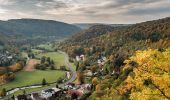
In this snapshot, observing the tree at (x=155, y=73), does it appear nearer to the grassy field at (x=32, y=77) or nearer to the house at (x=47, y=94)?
the house at (x=47, y=94)

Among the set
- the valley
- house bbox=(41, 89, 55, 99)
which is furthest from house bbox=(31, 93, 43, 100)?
house bbox=(41, 89, 55, 99)

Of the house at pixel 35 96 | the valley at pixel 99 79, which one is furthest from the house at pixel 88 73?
the house at pixel 35 96

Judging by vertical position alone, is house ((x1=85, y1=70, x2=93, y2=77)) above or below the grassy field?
above

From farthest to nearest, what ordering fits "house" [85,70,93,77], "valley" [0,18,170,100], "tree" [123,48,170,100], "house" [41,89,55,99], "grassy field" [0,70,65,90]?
1. "house" [85,70,93,77]
2. "grassy field" [0,70,65,90]
3. "house" [41,89,55,99]
4. "valley" [0,18,170,100]
5. "tree" [123,48,170,100]

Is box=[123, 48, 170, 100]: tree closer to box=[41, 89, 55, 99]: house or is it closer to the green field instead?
box=[41, 89, 55, 99]: house

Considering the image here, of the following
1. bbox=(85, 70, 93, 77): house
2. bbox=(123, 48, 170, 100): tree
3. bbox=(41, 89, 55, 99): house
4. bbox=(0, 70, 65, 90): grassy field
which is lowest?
bbox=(0, 70, 65, 90): grassy field

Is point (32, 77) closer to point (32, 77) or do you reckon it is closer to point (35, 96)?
point (32, 77)

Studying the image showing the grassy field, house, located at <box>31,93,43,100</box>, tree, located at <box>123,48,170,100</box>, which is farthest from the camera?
the grassy field

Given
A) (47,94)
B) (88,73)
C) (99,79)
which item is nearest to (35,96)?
(47,94)

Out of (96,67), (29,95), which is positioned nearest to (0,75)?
(29,95)

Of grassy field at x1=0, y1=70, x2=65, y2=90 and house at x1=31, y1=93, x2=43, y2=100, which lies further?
grassy field at x1=0, y1=70, x2=65, y2=90
